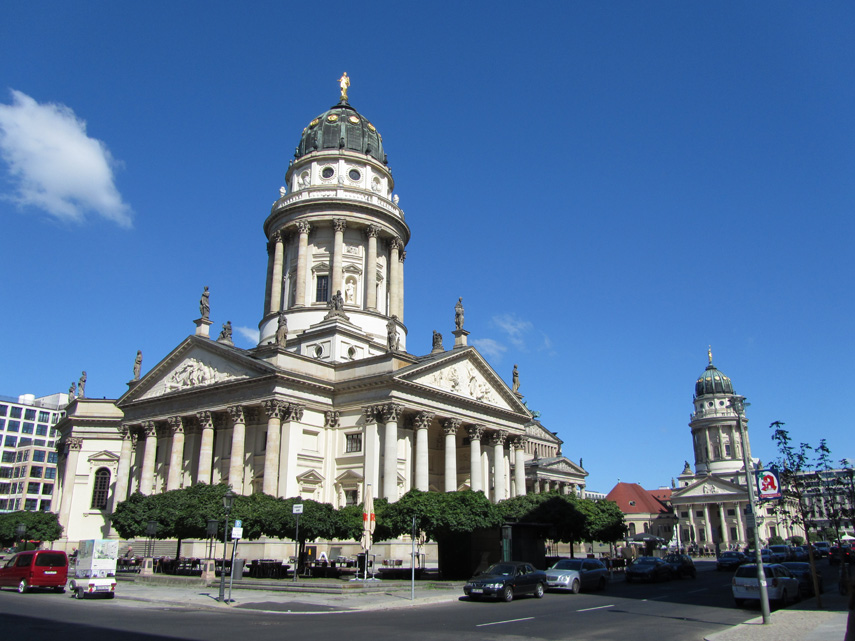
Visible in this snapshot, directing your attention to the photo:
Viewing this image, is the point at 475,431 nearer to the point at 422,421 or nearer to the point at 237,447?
the point at 422,421

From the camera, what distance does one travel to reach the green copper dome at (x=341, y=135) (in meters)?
66.5

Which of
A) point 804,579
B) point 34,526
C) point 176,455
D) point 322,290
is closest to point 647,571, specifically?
point 804,579

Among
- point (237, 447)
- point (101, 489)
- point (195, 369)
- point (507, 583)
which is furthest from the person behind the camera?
point (101, 489)

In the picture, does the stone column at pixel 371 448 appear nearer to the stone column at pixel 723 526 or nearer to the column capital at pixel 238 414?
the column capital at pixel 238 414

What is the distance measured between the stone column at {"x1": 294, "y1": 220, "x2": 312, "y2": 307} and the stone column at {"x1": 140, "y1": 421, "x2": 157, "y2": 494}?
15009 mm

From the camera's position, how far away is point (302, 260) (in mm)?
60344

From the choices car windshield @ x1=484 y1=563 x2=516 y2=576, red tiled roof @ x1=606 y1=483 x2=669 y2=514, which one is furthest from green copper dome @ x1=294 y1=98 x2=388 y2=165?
red tiled roof @ x1=606 y1=483 x2=669 y2=514

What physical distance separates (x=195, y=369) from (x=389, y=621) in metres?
34.5

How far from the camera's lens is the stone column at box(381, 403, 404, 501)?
44.1 metres

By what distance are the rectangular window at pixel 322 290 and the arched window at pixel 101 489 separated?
965 inches

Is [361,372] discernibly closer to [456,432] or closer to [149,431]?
[456,432]

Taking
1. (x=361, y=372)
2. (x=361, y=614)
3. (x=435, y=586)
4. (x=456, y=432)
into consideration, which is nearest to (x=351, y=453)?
(x=361, y=372)

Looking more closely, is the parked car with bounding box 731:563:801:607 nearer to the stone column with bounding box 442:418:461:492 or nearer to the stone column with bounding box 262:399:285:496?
the stone column with bounding box 442:418:461:492

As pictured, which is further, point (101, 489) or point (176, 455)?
point (101, 489)
